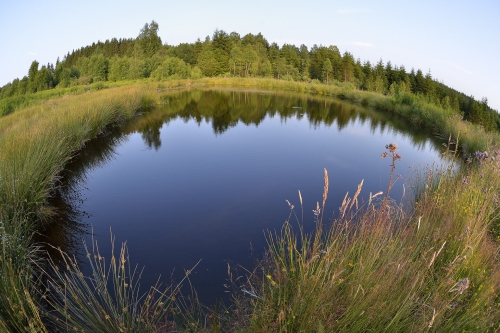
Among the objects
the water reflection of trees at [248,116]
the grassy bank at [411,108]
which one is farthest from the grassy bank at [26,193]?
the grassy bank at [411,108]

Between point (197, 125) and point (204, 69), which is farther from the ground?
point (204, 69)

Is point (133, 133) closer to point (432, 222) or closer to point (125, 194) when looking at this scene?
point (125, 194)

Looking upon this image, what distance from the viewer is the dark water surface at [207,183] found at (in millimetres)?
3494

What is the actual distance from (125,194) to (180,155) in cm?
235

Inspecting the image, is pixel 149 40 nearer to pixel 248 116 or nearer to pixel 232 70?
pixel 232 70

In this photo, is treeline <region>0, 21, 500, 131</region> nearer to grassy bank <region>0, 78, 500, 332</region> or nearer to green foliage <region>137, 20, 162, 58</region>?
green foliage <region>137, 20, 162, 58</region>

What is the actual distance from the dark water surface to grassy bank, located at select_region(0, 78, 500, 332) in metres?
0.35

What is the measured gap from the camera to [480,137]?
7281 millimetres

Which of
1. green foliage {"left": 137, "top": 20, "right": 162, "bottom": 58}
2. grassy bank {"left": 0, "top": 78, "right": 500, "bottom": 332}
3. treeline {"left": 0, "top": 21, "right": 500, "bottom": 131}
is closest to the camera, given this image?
grassy bank {"left": 0, "top": 78, "right": 500, "bottom": 332}

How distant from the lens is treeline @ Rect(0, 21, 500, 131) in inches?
963

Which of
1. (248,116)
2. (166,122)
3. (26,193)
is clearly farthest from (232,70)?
(26,193)

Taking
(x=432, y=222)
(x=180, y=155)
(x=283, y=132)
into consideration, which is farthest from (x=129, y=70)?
(x=432, y=222)

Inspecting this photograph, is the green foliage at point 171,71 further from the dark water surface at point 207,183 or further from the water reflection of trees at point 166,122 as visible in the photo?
the dark water surface at point 207,183

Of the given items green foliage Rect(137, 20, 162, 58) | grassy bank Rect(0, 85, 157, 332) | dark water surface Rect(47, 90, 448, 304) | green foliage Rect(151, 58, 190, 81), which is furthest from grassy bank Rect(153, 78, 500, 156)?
green foliage Rect(137, 20, 162, 58)
